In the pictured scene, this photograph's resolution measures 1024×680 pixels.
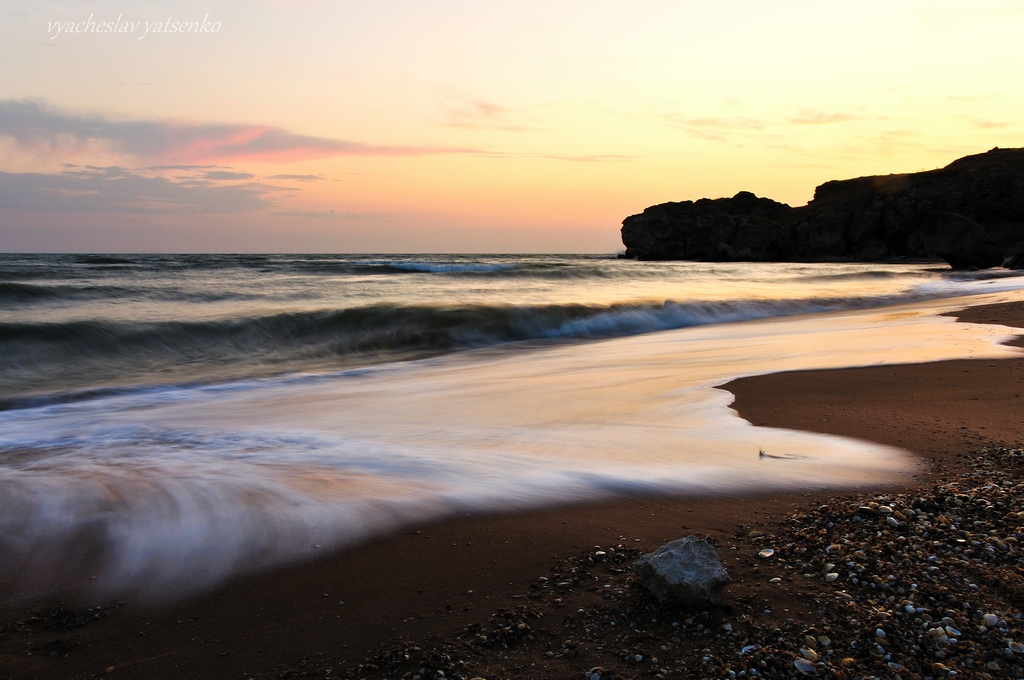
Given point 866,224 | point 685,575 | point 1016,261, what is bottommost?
point 685,575

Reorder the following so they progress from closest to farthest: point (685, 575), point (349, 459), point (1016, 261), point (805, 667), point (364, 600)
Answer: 1. point (805, 667)
2. point (685, 575)
3. point (364, 600)
4. point (349, 459)
5. point (1016, 261)

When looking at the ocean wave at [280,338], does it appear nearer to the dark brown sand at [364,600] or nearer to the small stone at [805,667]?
the dark brown sand at [364,600]

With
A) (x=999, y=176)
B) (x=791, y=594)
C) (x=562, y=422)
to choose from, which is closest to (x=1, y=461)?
(x=562, y=422)

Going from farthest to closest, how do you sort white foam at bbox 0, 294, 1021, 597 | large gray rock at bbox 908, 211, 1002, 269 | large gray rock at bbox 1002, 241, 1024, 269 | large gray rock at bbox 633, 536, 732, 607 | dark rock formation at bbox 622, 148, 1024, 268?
1. dark rock formation at bbox 622, 148, 1024, 268
2. large gray rock at bbox 908, 211, 1002, 269
3. large gray rock at bbox 1002, 241, 1024, 269
4. white foam at bbox 0, 294, 1021, 597
5. large gray rock at bbox 633, 536, 732, 607

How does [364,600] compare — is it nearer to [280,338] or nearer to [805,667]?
[805,667]

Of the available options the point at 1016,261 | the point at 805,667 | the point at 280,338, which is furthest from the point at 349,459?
the point at 1016,261

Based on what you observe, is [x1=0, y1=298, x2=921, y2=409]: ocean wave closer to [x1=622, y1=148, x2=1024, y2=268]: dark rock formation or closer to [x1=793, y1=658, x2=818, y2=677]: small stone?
[x1=793, y1=658, x2=818, y2=677]: small stone

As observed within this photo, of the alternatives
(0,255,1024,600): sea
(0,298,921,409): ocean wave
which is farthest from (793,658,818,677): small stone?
(0,298,921,409): ocean wave

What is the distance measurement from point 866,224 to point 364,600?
64520mm

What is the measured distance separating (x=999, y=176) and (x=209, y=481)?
73.0 m

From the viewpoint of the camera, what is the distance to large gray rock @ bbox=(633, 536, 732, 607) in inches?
78.9

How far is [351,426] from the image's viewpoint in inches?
200

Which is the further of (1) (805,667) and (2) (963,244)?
(2) (963,244)

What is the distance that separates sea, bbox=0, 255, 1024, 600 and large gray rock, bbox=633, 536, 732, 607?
1.00 m
